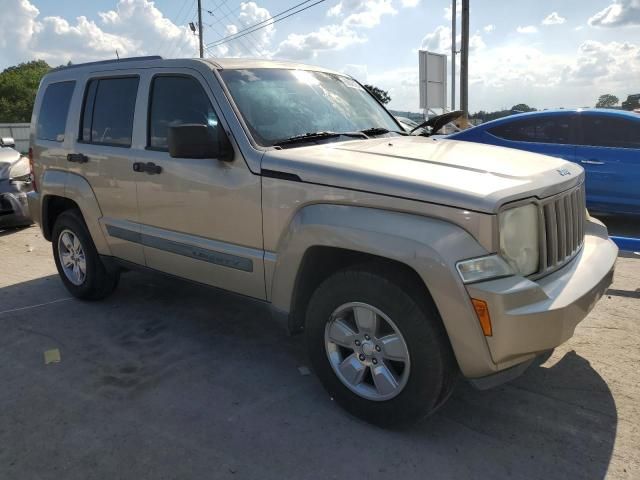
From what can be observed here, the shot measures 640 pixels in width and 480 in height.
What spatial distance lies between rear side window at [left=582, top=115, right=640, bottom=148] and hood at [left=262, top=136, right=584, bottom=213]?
4268 mm

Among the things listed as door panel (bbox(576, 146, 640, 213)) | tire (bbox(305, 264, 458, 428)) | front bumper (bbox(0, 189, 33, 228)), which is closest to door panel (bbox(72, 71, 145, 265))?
tire (bbox(305, 264, 458, 428))

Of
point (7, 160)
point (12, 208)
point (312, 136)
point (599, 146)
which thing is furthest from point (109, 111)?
point (599, 146)

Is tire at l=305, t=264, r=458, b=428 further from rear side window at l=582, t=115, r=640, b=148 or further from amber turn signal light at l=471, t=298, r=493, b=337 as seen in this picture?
rear side window at l=582, t=115, r=640, b=148

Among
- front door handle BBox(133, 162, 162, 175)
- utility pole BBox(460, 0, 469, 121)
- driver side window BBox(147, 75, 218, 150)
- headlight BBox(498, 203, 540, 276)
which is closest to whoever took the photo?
headlight BBox(498, 203, 540, 276)

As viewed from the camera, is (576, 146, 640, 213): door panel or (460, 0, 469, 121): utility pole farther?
(460, 0, 469, 121): utility pole

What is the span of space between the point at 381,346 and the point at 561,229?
3.72ft

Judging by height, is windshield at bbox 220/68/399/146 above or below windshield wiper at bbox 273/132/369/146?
above

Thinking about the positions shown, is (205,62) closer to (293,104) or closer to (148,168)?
(293,104)

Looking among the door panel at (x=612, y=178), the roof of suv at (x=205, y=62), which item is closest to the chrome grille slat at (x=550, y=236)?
the roof of suv at (x=205, y=62)

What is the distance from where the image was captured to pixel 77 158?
465 centimetres

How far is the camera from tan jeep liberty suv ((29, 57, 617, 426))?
254 cm

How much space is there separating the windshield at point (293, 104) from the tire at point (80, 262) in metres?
2.19

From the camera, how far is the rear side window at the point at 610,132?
696 cm

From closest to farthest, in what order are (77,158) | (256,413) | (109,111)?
(256,413)
(109,111)
(77,158)
